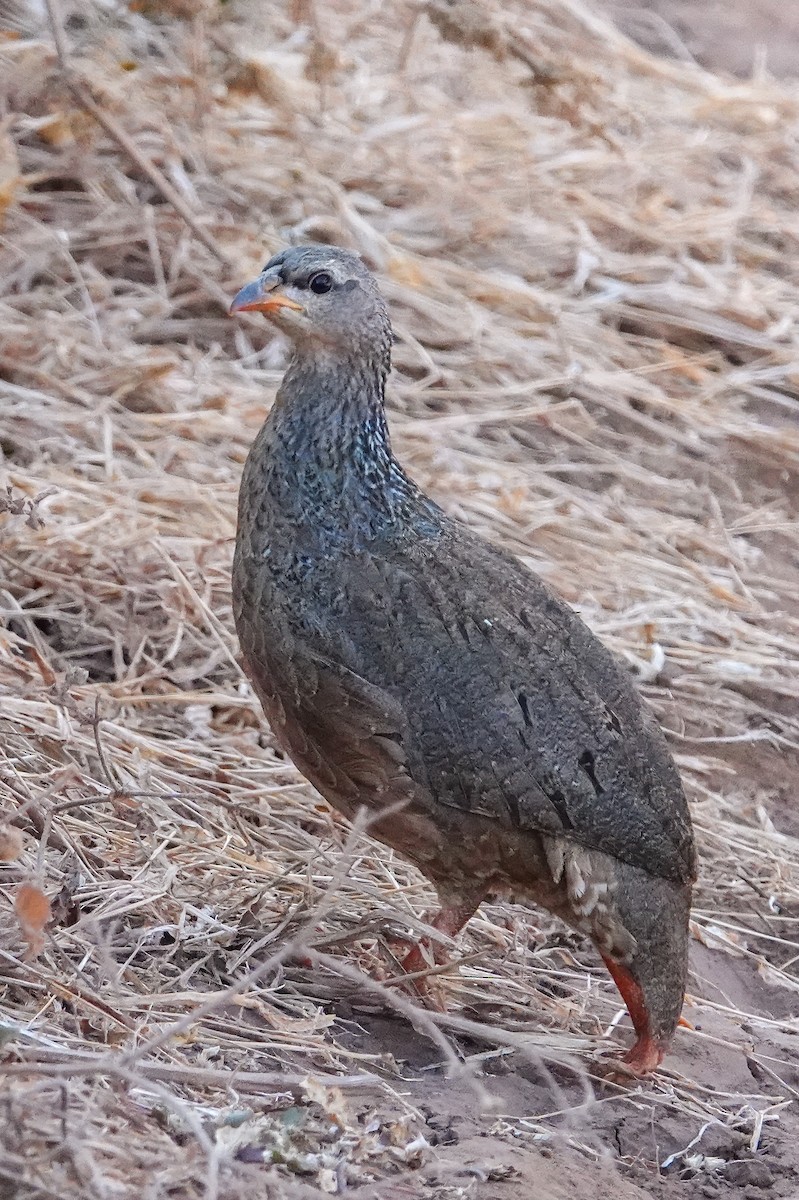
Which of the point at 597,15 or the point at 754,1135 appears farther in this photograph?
the point at 597,15

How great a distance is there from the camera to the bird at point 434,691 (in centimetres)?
333

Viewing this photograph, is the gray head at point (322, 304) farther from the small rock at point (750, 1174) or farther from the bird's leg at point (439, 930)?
the small rock at point (750, 1174)

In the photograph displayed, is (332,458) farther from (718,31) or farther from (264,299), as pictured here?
(718,31)

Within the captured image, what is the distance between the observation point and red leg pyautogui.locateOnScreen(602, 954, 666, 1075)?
3.45 meters

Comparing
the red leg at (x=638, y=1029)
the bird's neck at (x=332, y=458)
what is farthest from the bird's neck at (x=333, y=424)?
the red leg at (x=638, y=1029)

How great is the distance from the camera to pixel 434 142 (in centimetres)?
796

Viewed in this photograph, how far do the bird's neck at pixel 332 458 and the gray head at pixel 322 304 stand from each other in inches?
1.8

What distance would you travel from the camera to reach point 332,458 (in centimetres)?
356

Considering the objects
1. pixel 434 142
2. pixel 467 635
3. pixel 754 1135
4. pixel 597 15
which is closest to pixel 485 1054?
pixel 754 1135

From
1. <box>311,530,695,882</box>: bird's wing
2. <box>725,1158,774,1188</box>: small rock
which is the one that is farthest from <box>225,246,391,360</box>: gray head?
<box>725,1158,774,1188</box>: small rock

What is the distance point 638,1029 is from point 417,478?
2.52 metres

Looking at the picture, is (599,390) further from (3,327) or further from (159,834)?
(159,834)

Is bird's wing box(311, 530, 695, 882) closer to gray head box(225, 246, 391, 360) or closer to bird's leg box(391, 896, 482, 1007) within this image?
bird's leg box(391, 896, 482, 1007)

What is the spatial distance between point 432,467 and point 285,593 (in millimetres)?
2332
